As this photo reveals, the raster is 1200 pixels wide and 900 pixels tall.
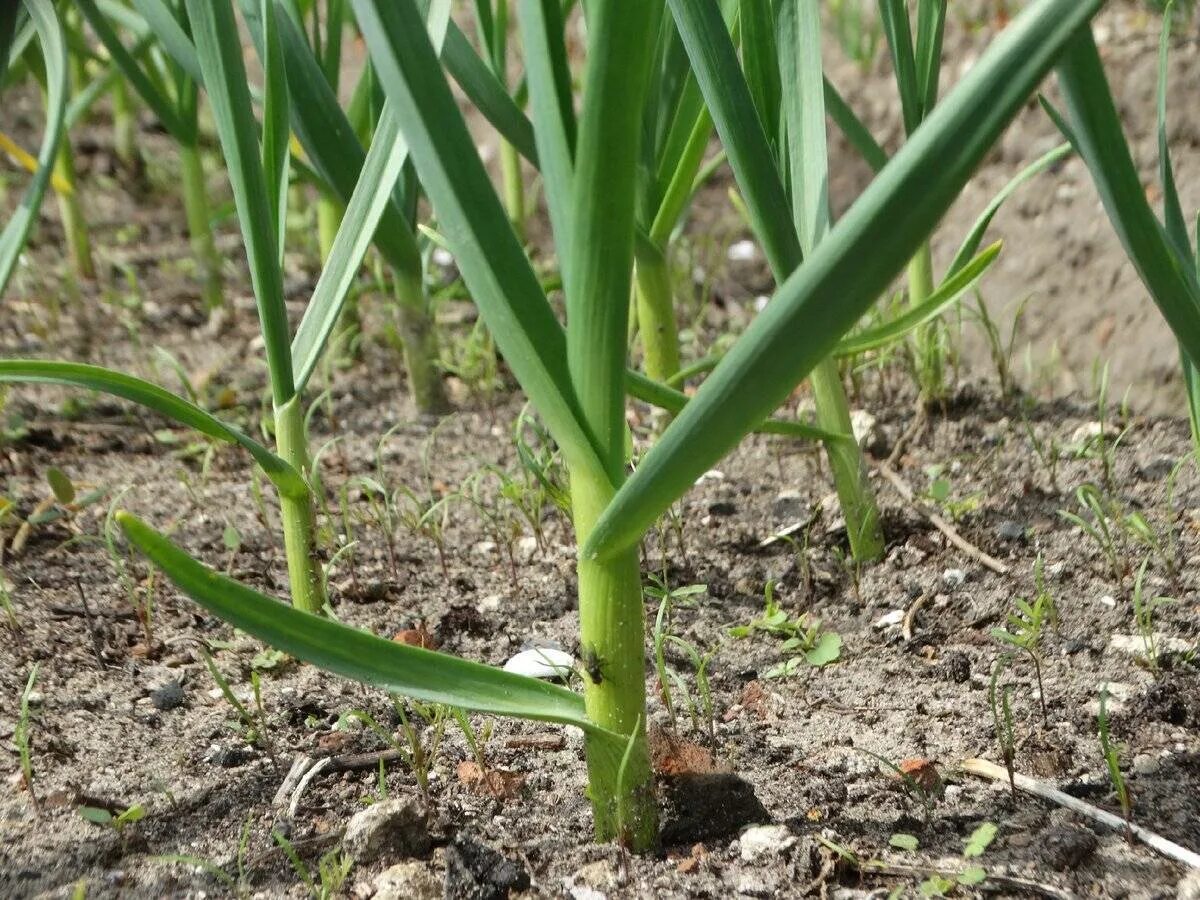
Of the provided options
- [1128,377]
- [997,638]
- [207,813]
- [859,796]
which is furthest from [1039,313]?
[207,813]

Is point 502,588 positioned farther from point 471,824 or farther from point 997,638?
point 997,638

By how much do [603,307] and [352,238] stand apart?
527 mm

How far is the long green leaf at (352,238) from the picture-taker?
4.39 ft

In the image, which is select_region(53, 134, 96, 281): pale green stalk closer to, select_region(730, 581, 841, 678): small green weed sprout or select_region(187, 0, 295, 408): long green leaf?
select_region(187, 0, 295, 408): long green leaf

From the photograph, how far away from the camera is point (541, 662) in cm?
141

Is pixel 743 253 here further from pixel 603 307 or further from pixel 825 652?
pixel 603 307

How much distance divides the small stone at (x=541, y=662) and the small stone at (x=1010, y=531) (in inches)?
23.5

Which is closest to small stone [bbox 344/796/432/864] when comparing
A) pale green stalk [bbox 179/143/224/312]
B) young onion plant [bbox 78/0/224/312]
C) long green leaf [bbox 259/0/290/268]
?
long green leaf [bbox 259/0/290/268]

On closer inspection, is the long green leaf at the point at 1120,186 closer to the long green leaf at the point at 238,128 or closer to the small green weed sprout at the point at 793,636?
the small green weed sprout at the point at 793,636

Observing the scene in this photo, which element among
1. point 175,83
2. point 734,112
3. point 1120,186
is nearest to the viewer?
point 1120,186

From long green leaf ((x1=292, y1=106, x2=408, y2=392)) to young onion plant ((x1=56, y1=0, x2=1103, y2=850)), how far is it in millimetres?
373

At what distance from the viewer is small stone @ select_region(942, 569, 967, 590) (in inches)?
61.8

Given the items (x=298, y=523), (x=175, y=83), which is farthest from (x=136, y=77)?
(x=298, y=523)

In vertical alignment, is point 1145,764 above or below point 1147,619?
below
